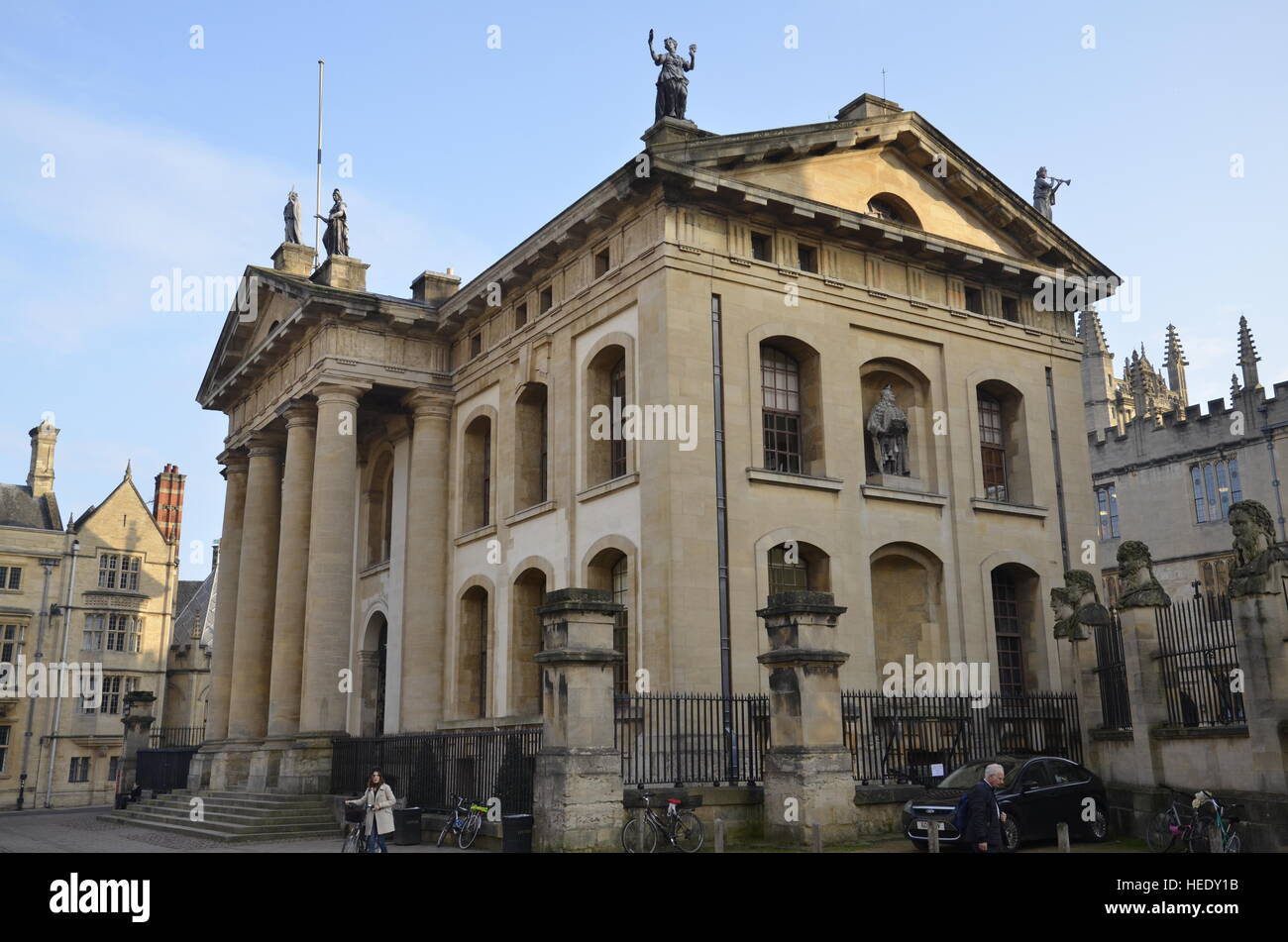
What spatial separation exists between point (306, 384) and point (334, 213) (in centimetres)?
548

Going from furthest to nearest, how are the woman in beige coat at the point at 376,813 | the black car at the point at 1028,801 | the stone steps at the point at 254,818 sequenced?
1. the stone steps at the point at 254,818
2. the woman in beige coat at the point at 376,813
3. the black car at the point at 1028,801

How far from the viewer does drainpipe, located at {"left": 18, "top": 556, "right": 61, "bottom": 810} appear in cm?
4981

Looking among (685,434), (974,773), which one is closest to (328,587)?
(685,434)

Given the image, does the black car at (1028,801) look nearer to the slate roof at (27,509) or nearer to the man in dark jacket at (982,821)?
the man in dark jacket at (982,821)

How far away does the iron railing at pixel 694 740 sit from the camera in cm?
1977

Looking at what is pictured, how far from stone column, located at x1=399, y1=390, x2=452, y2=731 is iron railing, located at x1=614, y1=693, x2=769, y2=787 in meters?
9.75

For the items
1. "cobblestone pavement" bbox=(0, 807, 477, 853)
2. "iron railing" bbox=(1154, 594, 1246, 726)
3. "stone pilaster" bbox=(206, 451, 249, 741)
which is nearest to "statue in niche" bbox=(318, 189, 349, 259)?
"stone pilaster" bbox=(206, 451, 249, 741)

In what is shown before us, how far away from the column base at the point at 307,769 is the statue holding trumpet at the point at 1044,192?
23.2 m

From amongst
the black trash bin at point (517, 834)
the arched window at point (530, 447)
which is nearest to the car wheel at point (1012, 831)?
the black trash bin at point (517, 834)

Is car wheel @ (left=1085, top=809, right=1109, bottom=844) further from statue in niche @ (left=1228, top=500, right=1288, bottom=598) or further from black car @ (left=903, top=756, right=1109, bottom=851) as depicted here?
statue in niche @ (left=1228, top=500, right=1288, bottom=598)

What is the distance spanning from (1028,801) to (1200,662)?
3.43m

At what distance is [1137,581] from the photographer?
64.2 feet

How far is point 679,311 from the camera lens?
2428cm

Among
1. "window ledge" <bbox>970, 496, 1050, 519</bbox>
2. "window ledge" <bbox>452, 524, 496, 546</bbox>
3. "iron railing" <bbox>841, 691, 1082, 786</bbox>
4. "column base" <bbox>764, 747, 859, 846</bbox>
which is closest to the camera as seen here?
"column base" <bbox>764, 747, 859, 846</bbox>
